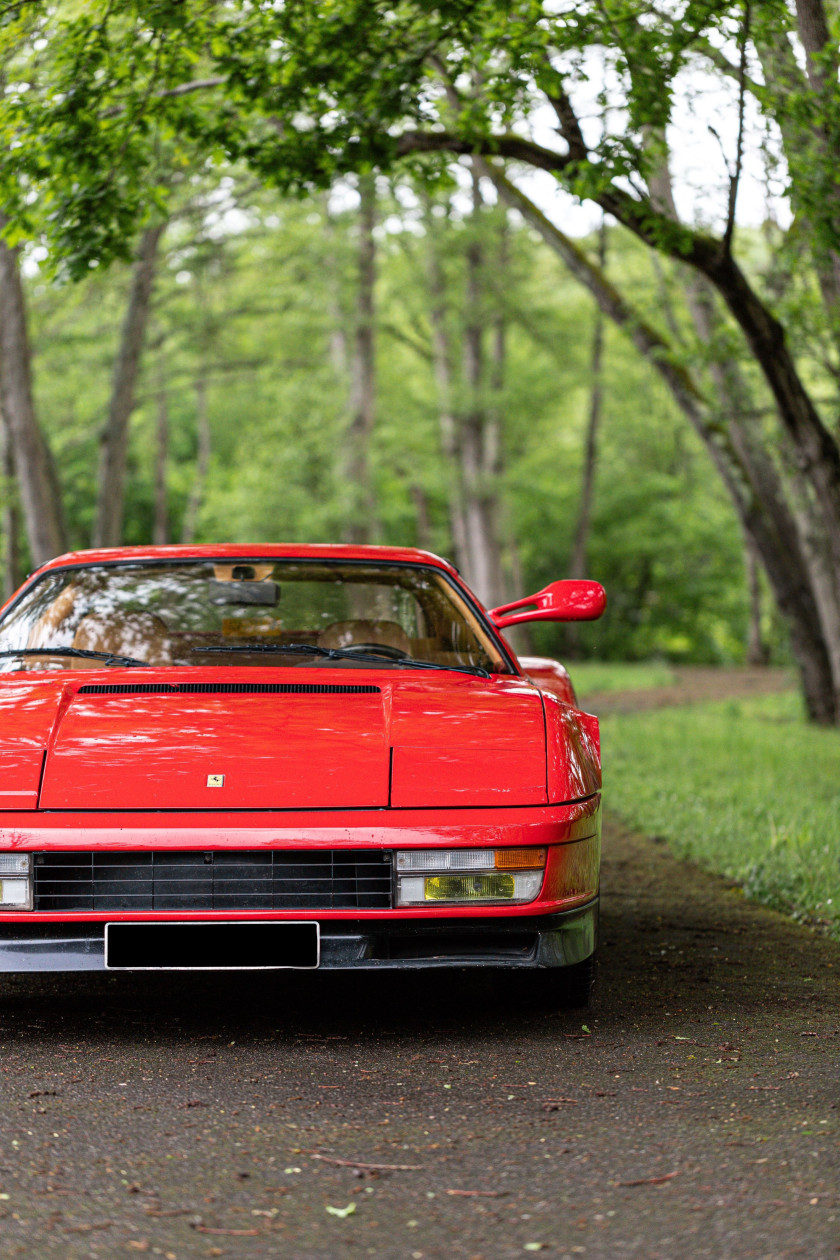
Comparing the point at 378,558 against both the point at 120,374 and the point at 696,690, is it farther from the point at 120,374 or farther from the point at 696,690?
the point at 696,690

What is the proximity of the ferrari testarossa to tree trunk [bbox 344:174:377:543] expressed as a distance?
918 inches

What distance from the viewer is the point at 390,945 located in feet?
11.6

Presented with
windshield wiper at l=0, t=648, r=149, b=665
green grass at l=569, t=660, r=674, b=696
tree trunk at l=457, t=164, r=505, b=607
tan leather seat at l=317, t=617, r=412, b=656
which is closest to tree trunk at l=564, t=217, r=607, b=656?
tree trunk at l=457, t=164, r=505, b=607

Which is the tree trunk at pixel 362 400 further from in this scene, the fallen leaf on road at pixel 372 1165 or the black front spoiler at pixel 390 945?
the fallen leaf on road at pixel 372 1165

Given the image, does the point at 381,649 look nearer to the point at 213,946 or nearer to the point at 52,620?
the point at 52,620

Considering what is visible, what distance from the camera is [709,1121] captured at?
3.03 meters

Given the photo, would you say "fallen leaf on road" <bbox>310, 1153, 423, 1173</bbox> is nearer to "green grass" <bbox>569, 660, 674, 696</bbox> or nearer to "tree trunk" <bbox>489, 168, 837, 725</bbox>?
"tree trunk" <bbox>489, 168, 837, 725</bbox>

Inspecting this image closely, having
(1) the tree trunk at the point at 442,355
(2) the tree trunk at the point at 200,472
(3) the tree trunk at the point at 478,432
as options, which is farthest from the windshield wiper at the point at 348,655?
(2) the tree trunk at the point at 200,472

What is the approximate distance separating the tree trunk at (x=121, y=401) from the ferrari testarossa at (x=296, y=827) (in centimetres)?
1120

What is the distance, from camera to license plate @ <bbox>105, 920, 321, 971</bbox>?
11.5 feet

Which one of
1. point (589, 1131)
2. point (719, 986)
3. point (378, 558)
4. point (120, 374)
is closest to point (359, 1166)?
point (589, 1131)

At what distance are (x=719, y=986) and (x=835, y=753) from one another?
23.8 ft

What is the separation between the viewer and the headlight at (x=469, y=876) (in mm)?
3527

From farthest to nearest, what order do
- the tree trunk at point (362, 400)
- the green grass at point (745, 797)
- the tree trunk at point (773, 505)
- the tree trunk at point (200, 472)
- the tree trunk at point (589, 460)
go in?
the tree trunk at point (200, 472) < the tree trunk at point (589, 460) < the tree trunk at point (362, 400) < the tree trunk at point (773, 505) < the green grass at point (745, 797)
